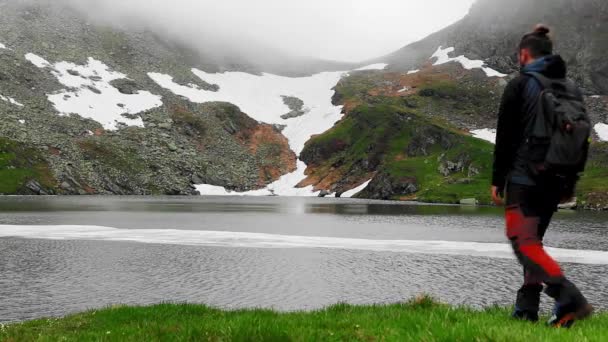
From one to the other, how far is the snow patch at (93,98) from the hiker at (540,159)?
584ft

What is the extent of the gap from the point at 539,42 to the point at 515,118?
152cm

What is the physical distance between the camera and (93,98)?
18525 centimetres

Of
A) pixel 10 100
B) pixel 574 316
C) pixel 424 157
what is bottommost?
pixel 574 316

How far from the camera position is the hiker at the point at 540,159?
7.65 metres

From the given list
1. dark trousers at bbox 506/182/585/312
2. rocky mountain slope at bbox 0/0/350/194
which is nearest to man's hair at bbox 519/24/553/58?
dark trousers at bbox 506/182/585/312

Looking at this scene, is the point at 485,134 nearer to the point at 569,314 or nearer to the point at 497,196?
the point at 497,196

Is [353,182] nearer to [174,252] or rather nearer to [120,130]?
[120,130]

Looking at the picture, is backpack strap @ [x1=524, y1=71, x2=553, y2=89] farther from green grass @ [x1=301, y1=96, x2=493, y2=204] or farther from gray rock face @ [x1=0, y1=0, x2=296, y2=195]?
gray rock face @ [x1=0, y1=0, x2=296, y2=195]

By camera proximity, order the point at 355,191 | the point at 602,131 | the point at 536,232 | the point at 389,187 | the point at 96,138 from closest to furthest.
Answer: the point at 536,232, the point at 389,187, the point at 96,138, the point at 355,191, the point at 602,131

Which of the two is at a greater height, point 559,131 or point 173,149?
point 173,149

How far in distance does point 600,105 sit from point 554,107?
8297 inches

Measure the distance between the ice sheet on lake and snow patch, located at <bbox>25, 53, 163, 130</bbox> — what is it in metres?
129

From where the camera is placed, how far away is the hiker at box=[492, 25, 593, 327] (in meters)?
7.65

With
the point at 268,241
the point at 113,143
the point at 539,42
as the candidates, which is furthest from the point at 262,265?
the point at 113,143
